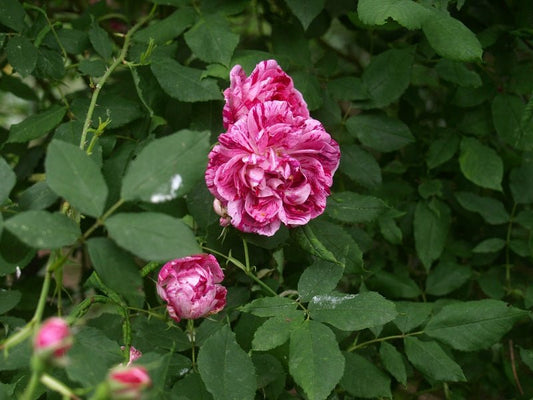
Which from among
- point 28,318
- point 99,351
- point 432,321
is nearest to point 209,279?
point 99,351

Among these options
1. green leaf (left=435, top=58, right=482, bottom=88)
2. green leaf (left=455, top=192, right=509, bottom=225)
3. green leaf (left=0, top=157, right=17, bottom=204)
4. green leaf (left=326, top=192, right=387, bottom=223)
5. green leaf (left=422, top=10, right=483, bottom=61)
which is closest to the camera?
green leaf (left=0, top=157, right=17, bottom=204)

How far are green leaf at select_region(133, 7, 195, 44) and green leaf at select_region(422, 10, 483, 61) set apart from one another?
1.50 ft

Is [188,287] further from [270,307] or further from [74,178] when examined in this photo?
[74,178]

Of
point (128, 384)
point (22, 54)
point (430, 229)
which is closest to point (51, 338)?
point (128, 384)

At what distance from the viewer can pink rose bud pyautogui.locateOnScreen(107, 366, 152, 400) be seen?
45cm

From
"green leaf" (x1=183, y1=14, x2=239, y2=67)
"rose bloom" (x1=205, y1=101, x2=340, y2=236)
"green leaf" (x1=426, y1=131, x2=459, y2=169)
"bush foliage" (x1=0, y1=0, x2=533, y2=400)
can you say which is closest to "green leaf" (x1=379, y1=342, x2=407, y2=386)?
"bush foliage" (x1=0, y1=0, x2=533, y2=400)

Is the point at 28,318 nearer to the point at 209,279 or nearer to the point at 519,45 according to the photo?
the point at 209,279

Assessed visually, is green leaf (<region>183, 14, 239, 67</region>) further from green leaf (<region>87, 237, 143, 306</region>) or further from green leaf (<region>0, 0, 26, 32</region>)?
green leaf (<region>87, 237, 143, 306</region>)

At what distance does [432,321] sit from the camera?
1119 millimetres

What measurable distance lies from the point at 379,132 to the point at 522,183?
0.41m

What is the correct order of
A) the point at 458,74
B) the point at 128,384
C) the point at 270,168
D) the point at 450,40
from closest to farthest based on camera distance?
the point at 128,384, the point at 270,168, the point at 450,40, the point at 458,74

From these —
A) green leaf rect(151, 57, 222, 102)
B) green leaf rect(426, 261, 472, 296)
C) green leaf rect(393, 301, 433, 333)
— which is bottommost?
green leaf rect(426, 261, 472, 296)

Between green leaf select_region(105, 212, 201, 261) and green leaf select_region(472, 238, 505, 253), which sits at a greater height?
green leaf select_region(105, 212, 201, 261)

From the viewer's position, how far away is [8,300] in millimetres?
955
